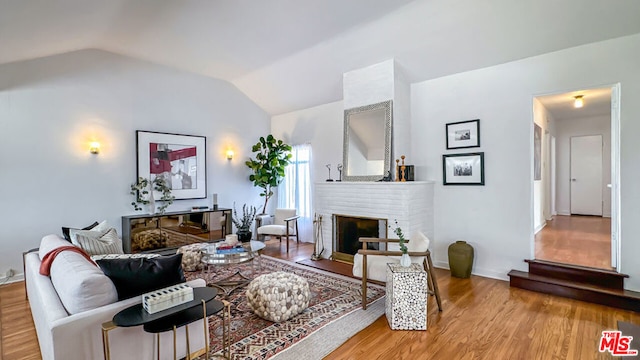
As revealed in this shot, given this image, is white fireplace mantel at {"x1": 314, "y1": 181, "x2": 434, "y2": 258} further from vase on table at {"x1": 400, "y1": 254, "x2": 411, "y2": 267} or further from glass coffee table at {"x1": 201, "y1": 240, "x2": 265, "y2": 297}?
glass coffee table at {"x1": 201, "y1": 240, "x2": 265, "y2": 297}

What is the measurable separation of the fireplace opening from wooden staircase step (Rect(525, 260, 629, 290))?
78.8 inches

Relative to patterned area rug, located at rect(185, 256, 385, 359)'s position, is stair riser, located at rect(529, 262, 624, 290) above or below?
above

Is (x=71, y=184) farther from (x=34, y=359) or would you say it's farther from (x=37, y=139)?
Result: (x=34, y=359)

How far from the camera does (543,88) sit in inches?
149

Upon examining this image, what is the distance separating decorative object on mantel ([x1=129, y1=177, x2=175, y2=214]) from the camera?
518cm

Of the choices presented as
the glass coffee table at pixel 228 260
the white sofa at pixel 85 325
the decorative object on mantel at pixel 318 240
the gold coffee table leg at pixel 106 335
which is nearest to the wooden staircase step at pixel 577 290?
the decorative object on mantel at pixel 318 240

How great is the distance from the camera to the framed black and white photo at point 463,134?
4.31 meters

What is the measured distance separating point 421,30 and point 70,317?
14.7 ft

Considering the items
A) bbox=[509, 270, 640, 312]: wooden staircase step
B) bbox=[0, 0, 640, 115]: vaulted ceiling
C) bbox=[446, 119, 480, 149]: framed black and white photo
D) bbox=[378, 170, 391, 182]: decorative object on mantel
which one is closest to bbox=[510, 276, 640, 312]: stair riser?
bbox=[509, 270, 640, 312]: wooden staircase step

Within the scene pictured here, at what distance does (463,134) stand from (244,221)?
14.6 ft

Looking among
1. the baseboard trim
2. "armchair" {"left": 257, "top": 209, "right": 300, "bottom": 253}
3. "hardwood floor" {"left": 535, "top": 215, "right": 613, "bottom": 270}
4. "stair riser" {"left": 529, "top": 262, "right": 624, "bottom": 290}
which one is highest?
"armchair" {"left": 257, "top": 209, "right": 300, "bottom": 253}

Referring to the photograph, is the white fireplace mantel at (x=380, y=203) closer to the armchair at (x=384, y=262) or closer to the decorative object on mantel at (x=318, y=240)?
the decorative object on mantel at (x=318, y=240)

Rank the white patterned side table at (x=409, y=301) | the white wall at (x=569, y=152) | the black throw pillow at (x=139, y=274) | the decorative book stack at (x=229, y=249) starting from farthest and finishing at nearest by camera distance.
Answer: the white wall at (x=569, y=152) < the decorative book stack at (x=229, y=249) < the white patterned side table at (x=409, y=301) < the black throw pillow at (x=139, y=274)

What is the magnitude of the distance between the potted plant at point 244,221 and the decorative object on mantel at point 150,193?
1349 mm
